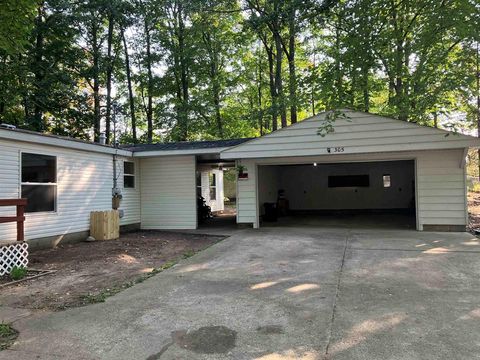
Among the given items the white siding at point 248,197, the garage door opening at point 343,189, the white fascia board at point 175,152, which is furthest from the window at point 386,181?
the white fascia board at point 175,152

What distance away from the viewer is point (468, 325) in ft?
11.5

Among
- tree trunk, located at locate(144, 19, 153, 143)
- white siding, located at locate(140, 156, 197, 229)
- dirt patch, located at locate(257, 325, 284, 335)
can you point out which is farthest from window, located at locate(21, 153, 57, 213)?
tree trunk, located at locate(144, 19, 153, 143)

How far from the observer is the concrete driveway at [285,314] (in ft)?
10.3

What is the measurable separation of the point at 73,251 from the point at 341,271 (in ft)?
19.7

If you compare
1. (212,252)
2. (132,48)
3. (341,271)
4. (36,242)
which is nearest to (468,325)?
(341,271)

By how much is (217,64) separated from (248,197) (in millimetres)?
14498

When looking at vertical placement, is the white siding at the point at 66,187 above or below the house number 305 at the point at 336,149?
below

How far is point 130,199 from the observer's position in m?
11.6

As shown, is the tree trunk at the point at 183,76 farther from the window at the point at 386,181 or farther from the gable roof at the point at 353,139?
the window at the point at 386,181

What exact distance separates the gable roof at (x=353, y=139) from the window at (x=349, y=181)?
24.2 feet

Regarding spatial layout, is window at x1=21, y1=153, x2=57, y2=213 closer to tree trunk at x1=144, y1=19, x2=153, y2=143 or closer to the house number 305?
the house number 305

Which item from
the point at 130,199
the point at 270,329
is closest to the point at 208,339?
the point at 270,329

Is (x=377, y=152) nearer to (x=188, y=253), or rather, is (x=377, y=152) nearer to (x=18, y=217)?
(x=188, y=253)

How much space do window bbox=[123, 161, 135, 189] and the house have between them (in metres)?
0.03
